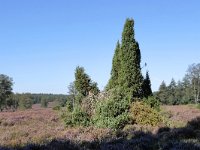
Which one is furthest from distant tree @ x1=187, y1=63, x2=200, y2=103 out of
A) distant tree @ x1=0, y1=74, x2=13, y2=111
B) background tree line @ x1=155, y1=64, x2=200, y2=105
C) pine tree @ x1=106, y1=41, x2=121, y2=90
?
pine tree @ x1=106, y1=41, x2=121, y2=90

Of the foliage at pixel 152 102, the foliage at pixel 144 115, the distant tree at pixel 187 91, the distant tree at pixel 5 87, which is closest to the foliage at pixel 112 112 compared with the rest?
the foliage at pixel 144 115

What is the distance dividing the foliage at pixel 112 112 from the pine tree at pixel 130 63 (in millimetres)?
2250

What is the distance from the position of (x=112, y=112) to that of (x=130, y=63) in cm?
532

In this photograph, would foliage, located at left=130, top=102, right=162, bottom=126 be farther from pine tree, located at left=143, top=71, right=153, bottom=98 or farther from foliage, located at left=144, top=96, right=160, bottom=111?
pine tree, located at left=143, top=71, right=153, bottom=98

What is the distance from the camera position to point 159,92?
360 ft

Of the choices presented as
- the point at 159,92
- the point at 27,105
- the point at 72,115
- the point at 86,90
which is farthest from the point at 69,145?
the point at 27,105

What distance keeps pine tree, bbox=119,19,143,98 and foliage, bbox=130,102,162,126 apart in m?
2.15

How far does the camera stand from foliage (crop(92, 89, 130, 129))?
21906mm

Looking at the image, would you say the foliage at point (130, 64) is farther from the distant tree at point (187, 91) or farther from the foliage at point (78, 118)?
the distant tree at point (187, 91)

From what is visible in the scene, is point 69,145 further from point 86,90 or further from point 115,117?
point 86,90

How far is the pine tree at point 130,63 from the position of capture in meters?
27.2

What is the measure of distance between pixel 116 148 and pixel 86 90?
22.4m

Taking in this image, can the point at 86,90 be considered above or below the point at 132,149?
above

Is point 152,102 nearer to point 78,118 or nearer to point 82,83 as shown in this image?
point 78,118
